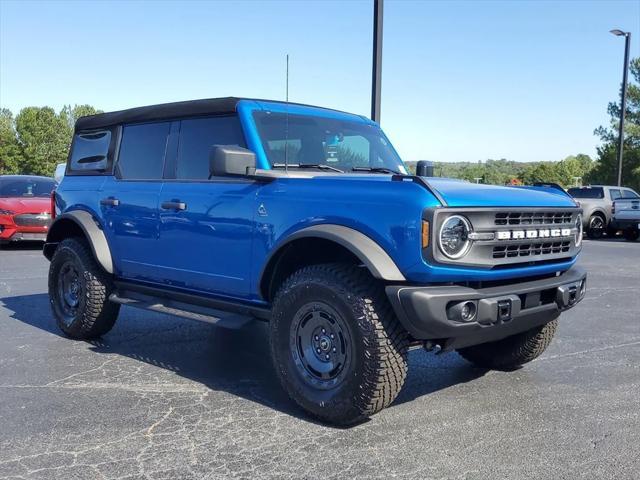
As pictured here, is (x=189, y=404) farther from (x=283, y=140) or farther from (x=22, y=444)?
(x=283, y=140)

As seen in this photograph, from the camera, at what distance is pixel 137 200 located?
531 centimetres

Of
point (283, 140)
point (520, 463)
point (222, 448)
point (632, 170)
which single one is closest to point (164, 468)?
point (222, 448)

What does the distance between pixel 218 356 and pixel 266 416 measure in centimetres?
161

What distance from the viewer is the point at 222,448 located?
3.47 m

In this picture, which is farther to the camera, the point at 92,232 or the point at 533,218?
the point at 92,232

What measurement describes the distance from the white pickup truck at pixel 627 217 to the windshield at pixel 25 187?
16185mm

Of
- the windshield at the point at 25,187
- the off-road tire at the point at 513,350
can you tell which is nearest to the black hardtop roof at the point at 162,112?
the off-road tire at the point at 513,350

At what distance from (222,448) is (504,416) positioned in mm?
1759

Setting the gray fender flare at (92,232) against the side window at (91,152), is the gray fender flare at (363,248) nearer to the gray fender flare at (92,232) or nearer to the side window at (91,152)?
the gray fender flare at (92,232)

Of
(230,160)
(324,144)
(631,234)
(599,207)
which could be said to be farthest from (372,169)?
(599,207)

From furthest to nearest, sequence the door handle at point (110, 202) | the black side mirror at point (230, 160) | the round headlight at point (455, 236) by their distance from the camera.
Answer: the door handle at point (110, 202) → the black side mirror at point (230, 160) → the round headlight at point (455, 236)

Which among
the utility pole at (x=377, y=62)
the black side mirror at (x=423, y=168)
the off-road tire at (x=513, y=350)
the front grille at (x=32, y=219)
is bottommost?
the off-road tire at (x=513, y=350)

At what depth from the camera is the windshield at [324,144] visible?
15.3 ft

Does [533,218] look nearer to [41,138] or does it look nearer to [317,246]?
[317,246]
